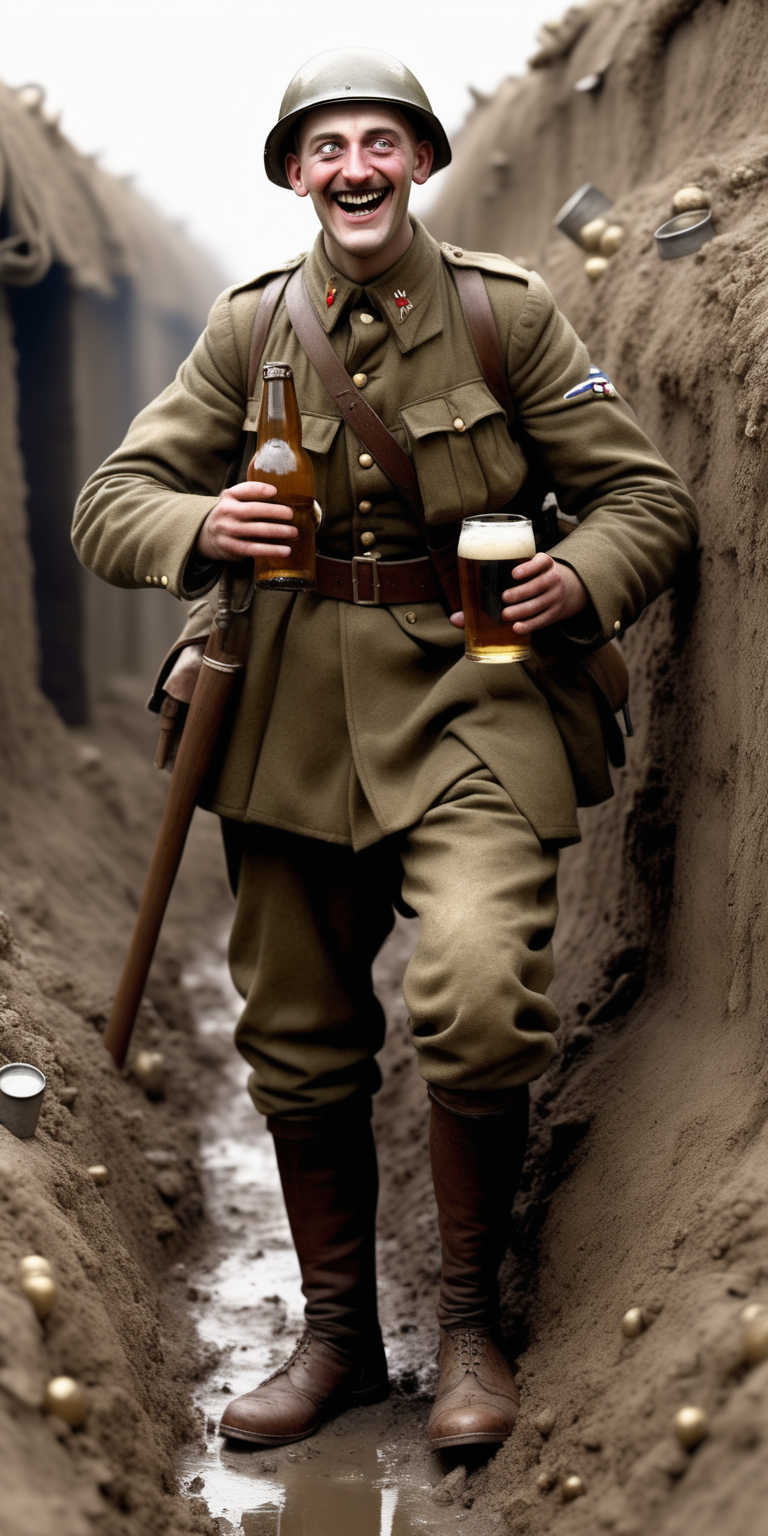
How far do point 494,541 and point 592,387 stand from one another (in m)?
0.47

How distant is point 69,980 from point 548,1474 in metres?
2.08

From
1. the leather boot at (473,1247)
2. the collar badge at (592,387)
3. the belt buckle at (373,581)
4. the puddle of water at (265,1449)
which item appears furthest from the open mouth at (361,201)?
the puddle of water at (265,1449)

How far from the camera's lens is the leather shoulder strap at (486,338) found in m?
3.07

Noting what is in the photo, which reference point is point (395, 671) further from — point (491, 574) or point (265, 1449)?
point (265, 1449)

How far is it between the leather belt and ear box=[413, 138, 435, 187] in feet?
2.37

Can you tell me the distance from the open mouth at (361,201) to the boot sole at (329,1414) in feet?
7.32

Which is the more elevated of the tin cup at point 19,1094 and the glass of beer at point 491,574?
the glass of beer at point 491,574

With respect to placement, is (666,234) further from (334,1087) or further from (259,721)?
(334,1087)

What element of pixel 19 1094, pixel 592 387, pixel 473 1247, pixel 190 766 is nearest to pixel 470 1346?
pixel 473 1247

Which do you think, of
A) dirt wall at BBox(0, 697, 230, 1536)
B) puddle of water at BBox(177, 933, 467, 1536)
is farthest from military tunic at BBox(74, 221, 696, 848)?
puddle of water at BBox(177, 933, 467, 1536)

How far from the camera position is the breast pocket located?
3029mm

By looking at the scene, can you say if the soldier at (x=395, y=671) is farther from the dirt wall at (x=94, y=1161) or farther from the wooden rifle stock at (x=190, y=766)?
the dirt wall at (x=94, y=1161)

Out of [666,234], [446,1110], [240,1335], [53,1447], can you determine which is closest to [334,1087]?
[446,1110]

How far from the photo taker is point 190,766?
3223 mm
